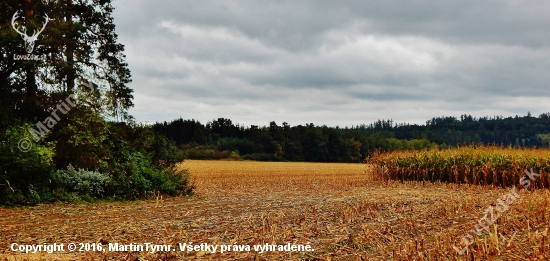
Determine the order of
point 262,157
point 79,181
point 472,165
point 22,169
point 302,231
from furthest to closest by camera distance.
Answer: point 262,157 < point 472,165 < point 79,181 < point 22,169 < point 302,231

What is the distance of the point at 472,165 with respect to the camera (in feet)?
79.3

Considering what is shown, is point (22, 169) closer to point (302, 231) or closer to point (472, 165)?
point (302, 231)

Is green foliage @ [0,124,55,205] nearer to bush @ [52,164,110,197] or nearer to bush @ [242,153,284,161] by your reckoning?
bush @ [52,164,110,197]

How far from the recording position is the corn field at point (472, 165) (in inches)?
885

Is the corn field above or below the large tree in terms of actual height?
below

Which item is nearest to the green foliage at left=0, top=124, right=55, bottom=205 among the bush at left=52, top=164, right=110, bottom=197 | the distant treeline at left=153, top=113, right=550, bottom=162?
the bush at left=52, top=164, right=110, bottom=197

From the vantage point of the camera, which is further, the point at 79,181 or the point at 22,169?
the point at 79,181

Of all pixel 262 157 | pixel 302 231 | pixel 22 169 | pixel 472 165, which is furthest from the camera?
pixel 262 157

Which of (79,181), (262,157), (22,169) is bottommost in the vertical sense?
(262,157)

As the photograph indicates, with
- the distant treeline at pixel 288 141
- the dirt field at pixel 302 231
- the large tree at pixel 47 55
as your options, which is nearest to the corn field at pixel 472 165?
the dirt field at pixel 302 231

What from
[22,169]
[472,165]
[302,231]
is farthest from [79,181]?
[472,165]

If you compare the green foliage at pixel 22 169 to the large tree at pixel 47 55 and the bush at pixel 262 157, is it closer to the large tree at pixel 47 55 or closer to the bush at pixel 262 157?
the large tree at pixel 47 55

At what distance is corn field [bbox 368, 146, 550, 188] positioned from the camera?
22469 millimetres

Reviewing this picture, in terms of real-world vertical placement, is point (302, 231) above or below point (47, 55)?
below
